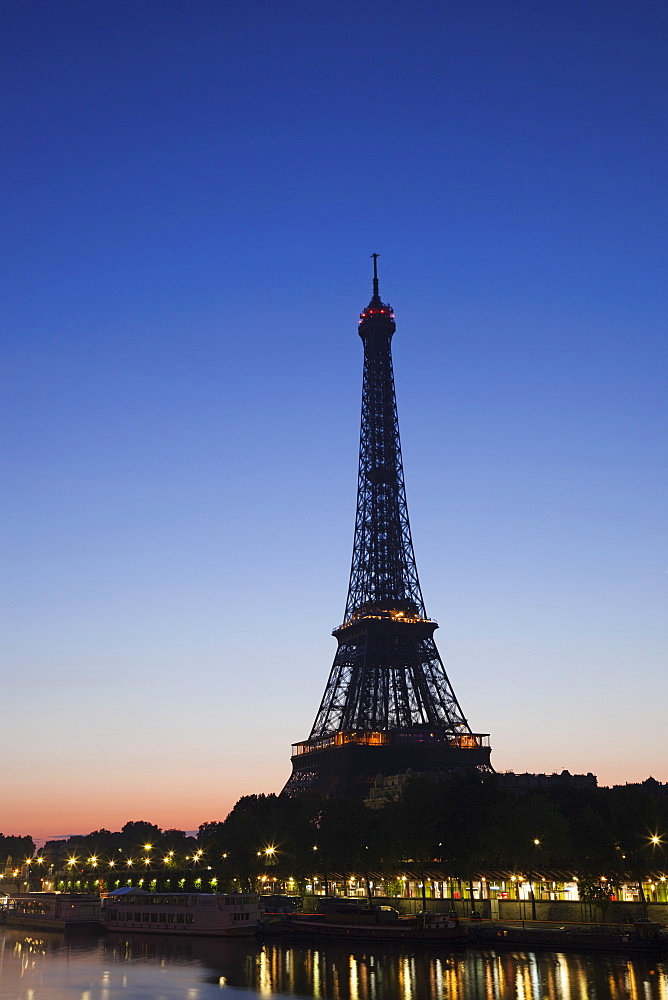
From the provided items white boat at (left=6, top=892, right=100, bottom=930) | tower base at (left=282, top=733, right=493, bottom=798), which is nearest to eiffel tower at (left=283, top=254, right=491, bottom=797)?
tower base at (left=282, top=733, right=493, bottom=798)

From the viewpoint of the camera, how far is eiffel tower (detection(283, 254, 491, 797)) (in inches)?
6102

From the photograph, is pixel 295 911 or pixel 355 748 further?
pixel 355 748

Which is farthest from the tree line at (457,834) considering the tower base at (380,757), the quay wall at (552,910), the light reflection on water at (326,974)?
the light reflection on water at (326,974)

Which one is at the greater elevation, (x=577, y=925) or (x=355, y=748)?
(x=355, y=748)

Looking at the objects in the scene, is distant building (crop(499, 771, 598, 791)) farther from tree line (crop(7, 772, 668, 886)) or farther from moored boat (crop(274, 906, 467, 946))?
moored boat (crop(274, 906, 467, 946))

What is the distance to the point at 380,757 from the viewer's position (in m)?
154

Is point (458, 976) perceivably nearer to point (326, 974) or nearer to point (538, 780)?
point (326, 974)

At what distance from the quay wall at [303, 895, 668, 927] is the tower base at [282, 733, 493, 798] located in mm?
43169

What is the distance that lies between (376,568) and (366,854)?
65.2m

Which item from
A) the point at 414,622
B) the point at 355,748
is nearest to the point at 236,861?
the point at 355,748

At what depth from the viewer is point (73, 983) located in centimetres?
7862


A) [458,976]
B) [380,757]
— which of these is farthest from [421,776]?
[458,976]

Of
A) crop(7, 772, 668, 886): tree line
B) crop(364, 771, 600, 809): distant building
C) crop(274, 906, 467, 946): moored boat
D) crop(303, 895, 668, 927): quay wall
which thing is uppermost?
crop(364, 771, 600, 809): distant building

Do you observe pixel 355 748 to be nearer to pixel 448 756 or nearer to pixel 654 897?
pixel 448 756
